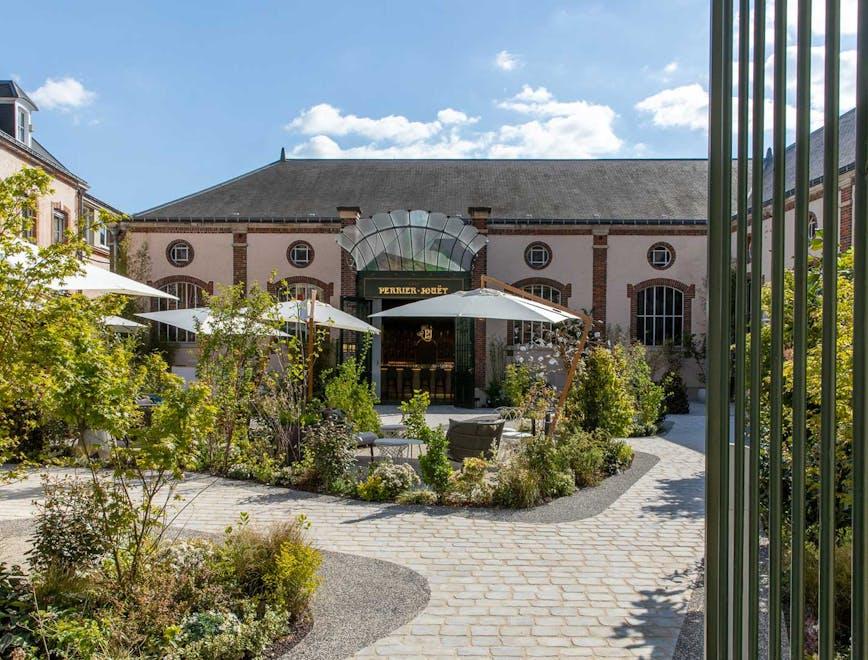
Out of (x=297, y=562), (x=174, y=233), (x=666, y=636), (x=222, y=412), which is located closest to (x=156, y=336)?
(x=174, y=233)

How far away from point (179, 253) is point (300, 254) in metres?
3.75

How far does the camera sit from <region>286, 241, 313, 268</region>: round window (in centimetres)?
2139

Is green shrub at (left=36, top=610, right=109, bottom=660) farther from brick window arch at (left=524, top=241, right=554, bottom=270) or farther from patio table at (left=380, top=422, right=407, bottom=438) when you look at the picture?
A: brick window arch at (left=524, top=241, right=554, bottom=270)

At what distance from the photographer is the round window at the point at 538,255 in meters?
21.2

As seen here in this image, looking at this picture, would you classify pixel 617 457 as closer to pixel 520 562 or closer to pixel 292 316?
pixel 520 562

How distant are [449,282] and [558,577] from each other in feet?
49.4

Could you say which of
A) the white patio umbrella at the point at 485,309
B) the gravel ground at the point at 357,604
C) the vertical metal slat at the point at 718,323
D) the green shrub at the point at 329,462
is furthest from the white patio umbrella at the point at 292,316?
the vertical metal slat at the point at 718,323

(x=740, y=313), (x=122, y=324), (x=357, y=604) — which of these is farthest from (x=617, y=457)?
(x=122, y=324)

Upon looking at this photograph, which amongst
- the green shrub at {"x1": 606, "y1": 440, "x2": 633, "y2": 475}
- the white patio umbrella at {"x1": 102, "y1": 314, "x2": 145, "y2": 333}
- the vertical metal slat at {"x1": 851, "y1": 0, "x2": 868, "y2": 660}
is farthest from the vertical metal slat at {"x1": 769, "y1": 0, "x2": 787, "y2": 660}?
the white patio umbrella at {"x1": 102, "y1": 314, "x2": 145, "y2": 333}

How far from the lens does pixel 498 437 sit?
31.5ft

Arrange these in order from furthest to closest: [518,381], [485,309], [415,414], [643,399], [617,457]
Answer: [518,381], [643,399], [485,309], [617,457], [415,414]

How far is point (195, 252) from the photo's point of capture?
70.4 ft

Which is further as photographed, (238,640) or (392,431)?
(392,431)

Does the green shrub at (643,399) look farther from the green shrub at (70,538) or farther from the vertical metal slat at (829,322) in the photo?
the vertical metal slat at (829,322)
